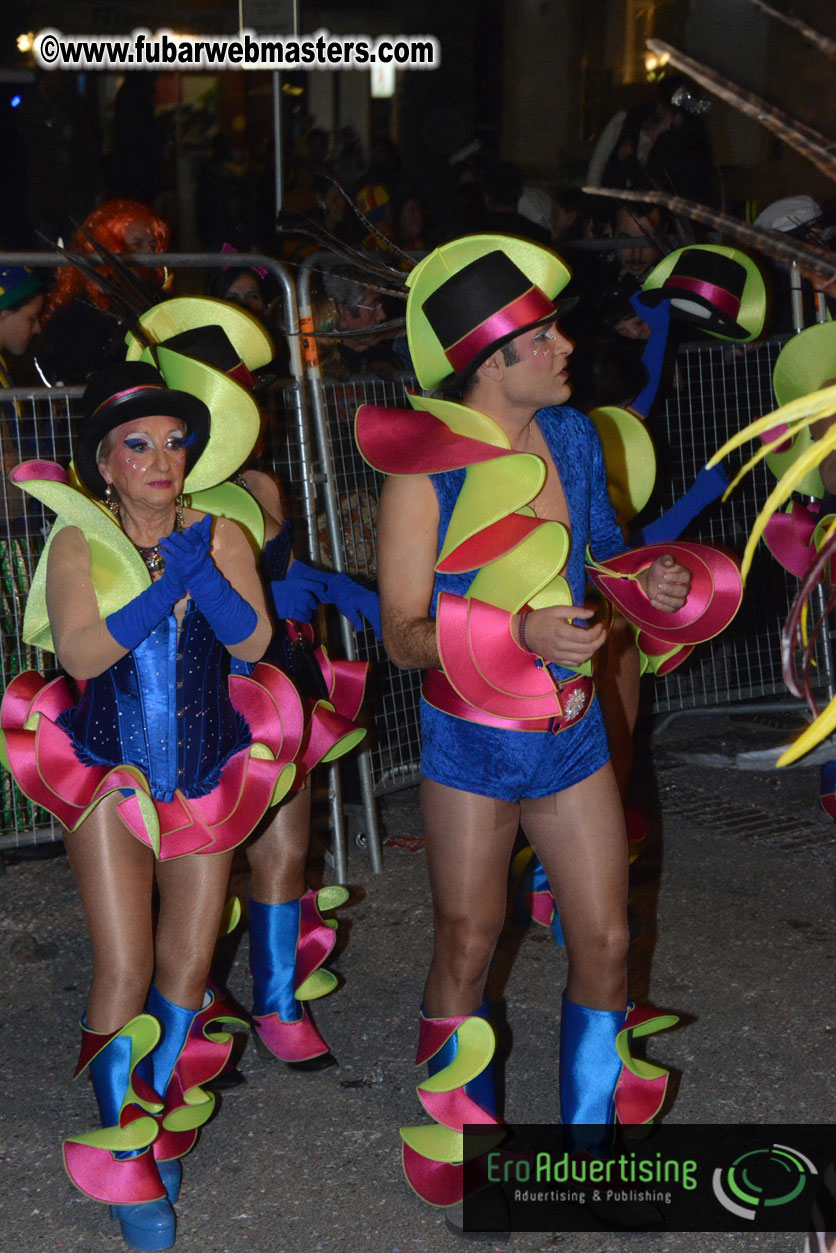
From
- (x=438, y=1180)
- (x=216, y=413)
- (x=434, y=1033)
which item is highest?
A: (x=216, y=413)

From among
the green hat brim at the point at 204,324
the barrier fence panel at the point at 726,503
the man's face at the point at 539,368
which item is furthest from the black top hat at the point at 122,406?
the barrier fence panel at the point at 726,503

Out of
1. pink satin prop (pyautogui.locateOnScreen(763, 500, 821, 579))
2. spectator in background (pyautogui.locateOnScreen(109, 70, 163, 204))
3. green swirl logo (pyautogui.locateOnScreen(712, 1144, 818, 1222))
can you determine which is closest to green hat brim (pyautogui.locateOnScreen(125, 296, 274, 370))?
pink satin prop (pyautogui.locateOnScreen(763, 500, 821, 579))

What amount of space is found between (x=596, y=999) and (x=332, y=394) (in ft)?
9.88

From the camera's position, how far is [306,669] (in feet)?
13.5

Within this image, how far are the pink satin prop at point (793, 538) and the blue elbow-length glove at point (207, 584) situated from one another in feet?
6.39

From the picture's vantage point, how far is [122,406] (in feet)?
10.2

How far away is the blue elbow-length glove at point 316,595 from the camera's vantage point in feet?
13.2

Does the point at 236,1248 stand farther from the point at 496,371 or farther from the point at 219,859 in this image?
the point at 496,371

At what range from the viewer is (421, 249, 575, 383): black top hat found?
301 centimetres

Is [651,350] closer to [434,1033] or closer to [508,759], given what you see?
[508,759]

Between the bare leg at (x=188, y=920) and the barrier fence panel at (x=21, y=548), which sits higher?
the barrier fence panel at (x=21, y=548)

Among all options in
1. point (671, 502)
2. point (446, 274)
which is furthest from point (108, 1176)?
point (671, 502)

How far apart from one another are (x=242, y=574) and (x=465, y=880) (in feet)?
3.09

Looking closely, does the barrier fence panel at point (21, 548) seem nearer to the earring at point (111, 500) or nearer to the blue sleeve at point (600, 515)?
the earring at point (111, 500)
